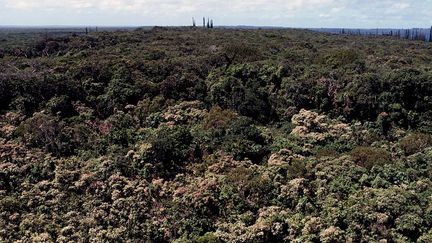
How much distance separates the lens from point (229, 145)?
2866 centimetres

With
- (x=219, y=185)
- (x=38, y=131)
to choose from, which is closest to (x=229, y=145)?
(x=219, y=185)

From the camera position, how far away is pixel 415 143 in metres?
28.0

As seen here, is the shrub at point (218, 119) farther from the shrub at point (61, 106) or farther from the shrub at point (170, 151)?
the shrub at point (61, 106)

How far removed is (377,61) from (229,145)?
85.0 feet

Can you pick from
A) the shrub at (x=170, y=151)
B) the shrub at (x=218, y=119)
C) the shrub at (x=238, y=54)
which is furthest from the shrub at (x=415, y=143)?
the shrub at (x=238, y=54)

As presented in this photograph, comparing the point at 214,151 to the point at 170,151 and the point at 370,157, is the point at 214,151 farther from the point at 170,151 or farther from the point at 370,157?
the point at 370,157

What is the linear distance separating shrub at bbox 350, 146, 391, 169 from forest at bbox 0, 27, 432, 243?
3.2 inches

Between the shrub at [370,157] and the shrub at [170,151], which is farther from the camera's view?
the shrub at [170,151]

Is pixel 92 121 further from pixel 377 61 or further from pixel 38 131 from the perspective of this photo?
pixel 377 61

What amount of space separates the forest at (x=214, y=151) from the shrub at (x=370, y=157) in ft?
0.27

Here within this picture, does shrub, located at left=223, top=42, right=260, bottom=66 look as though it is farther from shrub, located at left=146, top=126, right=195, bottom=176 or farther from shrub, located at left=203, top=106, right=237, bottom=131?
shrub, located at left=146, top=126, right=195, bottom=176

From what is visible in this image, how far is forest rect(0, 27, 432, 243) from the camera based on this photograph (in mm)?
21984

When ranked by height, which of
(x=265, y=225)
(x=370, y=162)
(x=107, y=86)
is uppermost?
(x=107, y=86)

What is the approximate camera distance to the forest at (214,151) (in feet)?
72.1
